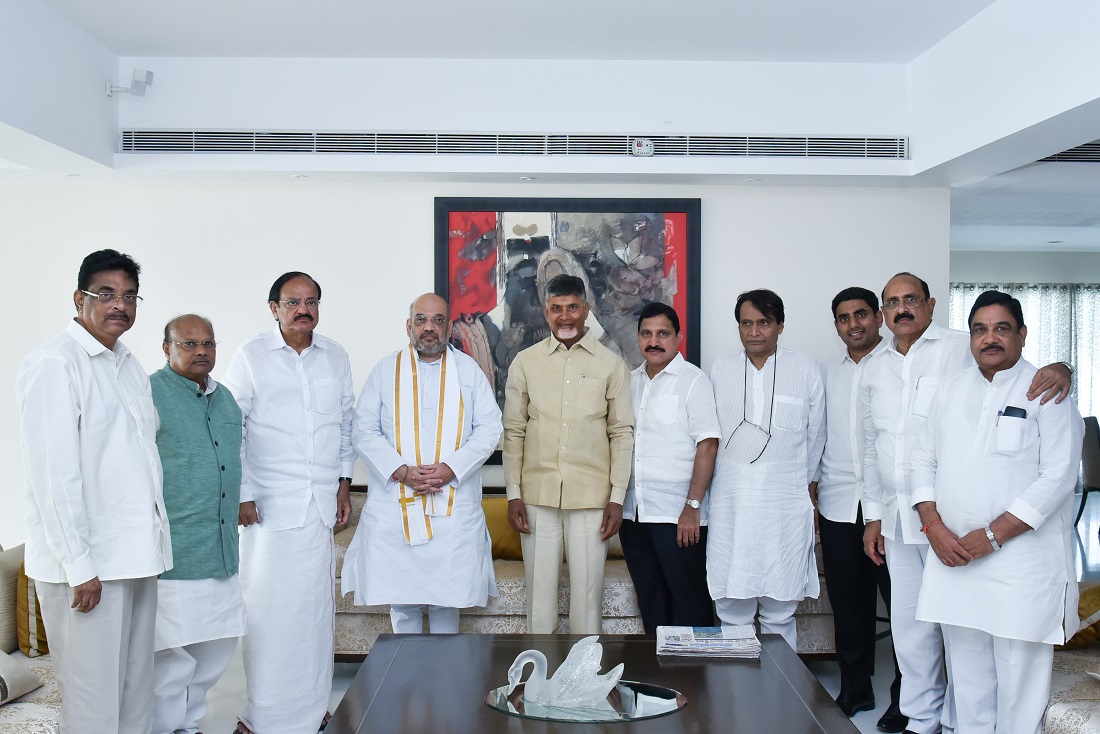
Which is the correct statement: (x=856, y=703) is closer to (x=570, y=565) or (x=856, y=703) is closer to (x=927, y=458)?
(x=927, y=458)

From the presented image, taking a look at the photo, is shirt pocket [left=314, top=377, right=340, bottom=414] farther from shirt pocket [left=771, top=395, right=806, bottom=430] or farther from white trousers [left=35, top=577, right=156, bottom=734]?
shirt pocket [left=771, top=395, right=806, bottom=430]

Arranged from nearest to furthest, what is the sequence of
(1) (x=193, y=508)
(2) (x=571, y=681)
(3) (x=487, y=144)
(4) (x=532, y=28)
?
(2) (x=571, y=681)
(1) (x=193, y=508)
(4) (x=532, y=28)
(3) (x=487, y=144)

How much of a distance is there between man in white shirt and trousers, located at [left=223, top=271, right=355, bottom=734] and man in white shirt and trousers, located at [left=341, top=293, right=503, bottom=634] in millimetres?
202

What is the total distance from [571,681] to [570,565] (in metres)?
1.40

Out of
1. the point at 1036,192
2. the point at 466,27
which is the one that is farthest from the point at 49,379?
the point at 1036,192

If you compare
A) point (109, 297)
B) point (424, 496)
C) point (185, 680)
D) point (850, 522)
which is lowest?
point (185, 680)

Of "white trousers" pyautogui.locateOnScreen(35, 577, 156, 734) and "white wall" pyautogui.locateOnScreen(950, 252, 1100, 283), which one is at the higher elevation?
"white wall" pyautogui.locateOnScreen(950, 252, 1100, 283)

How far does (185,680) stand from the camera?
10.7 feet

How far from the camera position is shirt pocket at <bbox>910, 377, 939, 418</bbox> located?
335cm

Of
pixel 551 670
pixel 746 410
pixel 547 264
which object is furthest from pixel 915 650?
pixel 547 264

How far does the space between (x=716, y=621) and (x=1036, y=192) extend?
421 centimetres

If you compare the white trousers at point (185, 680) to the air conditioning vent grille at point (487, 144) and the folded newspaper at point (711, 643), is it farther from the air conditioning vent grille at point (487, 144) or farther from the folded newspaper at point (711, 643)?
the air conditioning vent grille at point (487, 144)

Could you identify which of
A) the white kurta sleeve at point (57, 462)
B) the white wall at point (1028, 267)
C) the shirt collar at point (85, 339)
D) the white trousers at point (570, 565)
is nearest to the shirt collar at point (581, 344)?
the white trousers at point (570, 565)

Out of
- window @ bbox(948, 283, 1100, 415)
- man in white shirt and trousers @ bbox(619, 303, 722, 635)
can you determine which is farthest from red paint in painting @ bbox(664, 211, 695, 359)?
window @ bbox(948, 283, 1100, 415)
